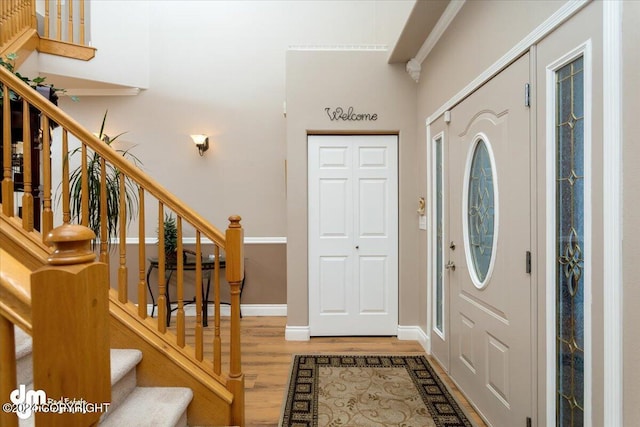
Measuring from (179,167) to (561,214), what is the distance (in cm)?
419

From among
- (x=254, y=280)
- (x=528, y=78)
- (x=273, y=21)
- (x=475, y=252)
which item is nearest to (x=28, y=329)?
(x=528, y=78)

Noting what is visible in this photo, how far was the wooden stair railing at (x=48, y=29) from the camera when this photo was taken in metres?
3.56

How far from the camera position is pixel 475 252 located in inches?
94.0

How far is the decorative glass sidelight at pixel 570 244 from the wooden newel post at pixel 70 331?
164 centimetres

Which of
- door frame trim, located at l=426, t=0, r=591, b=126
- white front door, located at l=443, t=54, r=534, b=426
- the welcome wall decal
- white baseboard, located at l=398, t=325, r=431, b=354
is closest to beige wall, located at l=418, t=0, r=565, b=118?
door frame trim, located at l=426, t=0, r=591, b=126

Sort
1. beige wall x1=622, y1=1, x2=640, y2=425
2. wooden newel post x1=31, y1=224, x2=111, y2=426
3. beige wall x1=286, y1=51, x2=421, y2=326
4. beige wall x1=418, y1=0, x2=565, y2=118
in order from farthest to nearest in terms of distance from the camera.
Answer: beige wall x1=286, y1=51, x2=421, y2=326 < beige wall x1=418, y1=0, x2=565, y2=118 < beige wall x1=622, y1=1, x2=640, y2=425 < wooden newel post x1=31, y1=224, x2=111, y2=426

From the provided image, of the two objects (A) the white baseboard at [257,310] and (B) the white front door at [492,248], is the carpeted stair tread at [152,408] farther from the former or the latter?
(A) the white baseboard at [257,310]

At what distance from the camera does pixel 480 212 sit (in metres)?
2.31

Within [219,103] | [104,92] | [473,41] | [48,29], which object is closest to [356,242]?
[473,41]

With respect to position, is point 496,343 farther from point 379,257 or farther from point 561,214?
point 379,257

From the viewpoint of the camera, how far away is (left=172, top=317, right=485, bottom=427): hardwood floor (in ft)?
7.92

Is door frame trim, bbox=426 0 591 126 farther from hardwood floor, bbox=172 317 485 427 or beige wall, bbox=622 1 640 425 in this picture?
hardwood floor, bbox=172 317 485 427

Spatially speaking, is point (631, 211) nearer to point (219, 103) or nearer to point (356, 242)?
point (356, 242)

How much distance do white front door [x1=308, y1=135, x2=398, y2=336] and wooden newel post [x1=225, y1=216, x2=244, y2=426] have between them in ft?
5.73
